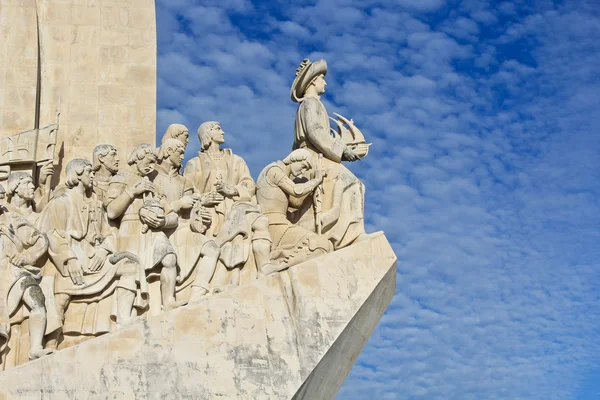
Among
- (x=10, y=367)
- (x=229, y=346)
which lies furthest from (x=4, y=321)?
(x=229, y=346)

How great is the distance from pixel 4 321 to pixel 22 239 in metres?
0.88

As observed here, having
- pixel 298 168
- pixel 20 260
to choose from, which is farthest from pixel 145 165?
pixel 20 260

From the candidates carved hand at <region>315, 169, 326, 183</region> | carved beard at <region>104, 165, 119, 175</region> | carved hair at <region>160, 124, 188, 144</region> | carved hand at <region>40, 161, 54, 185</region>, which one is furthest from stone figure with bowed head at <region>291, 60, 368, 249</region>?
carved hand at <region>40, 161, 54, 185</region>

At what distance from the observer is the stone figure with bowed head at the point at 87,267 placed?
11242mm

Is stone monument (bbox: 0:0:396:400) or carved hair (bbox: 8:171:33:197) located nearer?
stone monument (bbox: 0:0:396:400)

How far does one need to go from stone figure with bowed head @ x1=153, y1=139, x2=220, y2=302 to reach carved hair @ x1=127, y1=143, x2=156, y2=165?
0.22m

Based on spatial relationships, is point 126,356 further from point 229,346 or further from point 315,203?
point 315,203

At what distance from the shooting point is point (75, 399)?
33.9 feet

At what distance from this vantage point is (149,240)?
11609mm

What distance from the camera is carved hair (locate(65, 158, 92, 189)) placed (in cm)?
1180

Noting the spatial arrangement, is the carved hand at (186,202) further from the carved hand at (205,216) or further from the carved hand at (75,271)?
the carved hand at (75,271)

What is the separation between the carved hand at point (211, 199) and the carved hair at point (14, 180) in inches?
72.1

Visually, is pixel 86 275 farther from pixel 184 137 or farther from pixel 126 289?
pixel 184 137

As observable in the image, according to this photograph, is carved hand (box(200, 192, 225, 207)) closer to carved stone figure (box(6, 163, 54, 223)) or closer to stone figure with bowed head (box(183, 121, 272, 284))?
stone figure with bowed head (box(183, 121, 272, 284))
